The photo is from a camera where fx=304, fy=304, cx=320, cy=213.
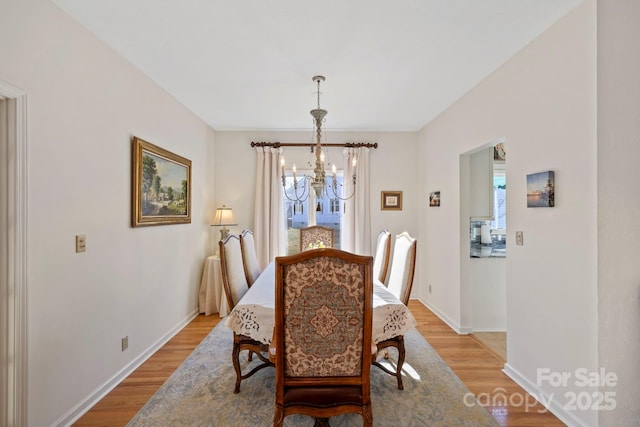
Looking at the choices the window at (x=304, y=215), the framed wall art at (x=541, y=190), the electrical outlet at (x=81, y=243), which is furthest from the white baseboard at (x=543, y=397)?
the electrical outlet at (x=81, y=243)

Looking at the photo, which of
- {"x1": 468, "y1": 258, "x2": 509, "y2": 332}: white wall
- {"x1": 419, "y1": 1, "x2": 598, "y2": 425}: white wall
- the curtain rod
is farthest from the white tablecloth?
the curtain rod

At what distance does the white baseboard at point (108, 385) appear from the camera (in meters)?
1.96

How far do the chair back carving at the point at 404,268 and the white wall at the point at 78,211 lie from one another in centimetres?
228

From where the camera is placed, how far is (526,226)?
238 cm

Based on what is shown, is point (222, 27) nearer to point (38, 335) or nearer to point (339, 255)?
point (339, 255)

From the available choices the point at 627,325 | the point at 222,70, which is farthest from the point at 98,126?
the point at 627,325

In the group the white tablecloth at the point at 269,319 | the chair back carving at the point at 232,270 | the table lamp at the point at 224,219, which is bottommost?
the white tablecloth at the point at 269,319

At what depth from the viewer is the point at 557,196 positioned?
2068mm

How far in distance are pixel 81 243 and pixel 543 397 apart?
338cm

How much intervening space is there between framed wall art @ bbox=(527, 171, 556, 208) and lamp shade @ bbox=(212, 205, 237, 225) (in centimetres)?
350

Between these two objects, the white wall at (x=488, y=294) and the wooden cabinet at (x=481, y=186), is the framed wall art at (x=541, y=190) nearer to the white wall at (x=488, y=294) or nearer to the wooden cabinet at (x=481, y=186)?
the wooden cabinet at (x=481, y=186)

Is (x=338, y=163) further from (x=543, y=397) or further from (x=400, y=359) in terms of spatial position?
(x=543, y=397)

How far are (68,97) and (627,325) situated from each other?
3.62m

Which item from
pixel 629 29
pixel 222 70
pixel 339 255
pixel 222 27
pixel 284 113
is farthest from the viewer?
pixel 284 113
